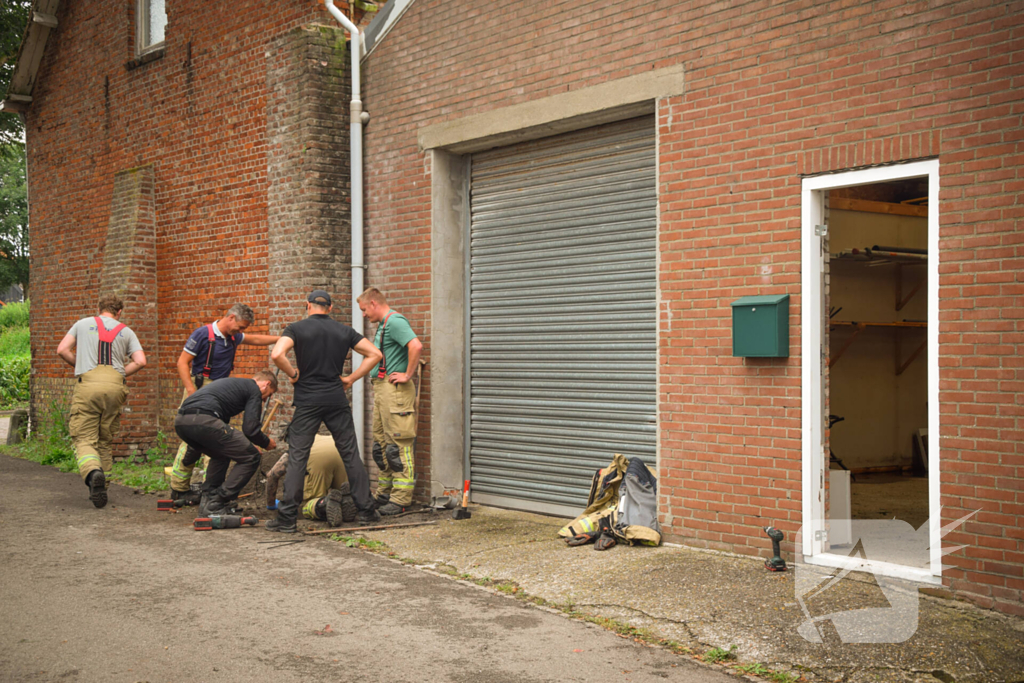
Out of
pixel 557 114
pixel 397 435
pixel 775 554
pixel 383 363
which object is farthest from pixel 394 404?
pixel 775 554

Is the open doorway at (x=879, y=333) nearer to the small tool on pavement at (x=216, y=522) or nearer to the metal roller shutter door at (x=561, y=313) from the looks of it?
the metal roller shutter door at (x=561, y=313)

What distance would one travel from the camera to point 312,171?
31.7ft

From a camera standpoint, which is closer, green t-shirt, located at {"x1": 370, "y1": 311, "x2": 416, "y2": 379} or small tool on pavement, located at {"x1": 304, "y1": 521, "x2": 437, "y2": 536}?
small tool on pavement, located at {"x1": 304, "y1": 521, "x2": 437, "y2": 536}

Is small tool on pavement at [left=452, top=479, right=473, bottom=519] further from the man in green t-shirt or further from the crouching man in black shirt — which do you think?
the crouching man in black shirt

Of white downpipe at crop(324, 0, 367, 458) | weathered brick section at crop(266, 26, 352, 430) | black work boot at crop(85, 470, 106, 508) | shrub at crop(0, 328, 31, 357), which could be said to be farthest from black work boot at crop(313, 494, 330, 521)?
shrub at crop(0, 328, 31, 357)

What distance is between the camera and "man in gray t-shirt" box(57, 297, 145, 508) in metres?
9.26

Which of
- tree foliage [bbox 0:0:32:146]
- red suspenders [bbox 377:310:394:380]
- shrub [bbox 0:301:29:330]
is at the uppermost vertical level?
tree foliage [bbox 0:0:32:146]

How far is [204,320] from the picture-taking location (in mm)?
11727

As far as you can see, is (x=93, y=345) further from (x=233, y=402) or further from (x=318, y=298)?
(x=318, y=298)

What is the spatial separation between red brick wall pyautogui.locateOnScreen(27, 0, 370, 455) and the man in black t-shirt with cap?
189 cm

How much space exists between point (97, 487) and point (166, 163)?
501 cm

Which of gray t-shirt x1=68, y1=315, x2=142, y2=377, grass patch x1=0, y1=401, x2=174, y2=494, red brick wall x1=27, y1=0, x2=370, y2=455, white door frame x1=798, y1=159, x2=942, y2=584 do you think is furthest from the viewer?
grass patch x1=0, y1=401, x2=174, y2=494

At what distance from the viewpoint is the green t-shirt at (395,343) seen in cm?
859

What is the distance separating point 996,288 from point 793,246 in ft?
4.42
